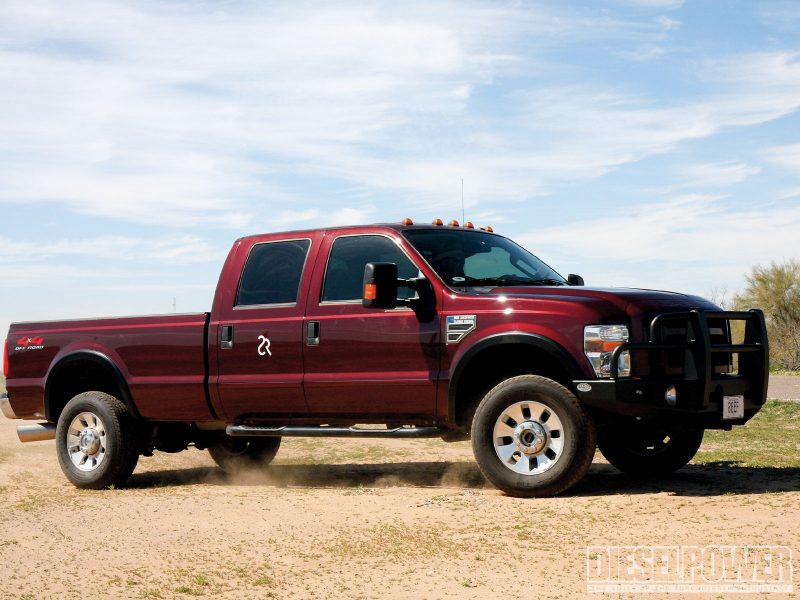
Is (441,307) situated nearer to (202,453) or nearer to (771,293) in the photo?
(202,453)

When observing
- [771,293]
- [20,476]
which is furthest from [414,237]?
[771,293]

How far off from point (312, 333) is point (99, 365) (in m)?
2.68

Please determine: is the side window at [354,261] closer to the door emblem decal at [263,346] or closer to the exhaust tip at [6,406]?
the door emblem decal at [263,346]

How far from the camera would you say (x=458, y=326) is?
725 centimetres

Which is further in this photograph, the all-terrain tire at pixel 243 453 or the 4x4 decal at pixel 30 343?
the all-terrain tire at pixel 243 453

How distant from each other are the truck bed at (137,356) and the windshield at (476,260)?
2216 millimetres

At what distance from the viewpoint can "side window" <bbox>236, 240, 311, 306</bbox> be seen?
8.21m

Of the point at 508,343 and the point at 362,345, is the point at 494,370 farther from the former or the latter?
the point at 362,345

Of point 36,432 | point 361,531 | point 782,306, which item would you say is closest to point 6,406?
point 36,432

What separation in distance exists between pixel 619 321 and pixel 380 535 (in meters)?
2.35

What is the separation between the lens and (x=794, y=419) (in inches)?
520

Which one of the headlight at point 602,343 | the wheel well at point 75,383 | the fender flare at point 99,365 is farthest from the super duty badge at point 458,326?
the wheel well at point 75,383

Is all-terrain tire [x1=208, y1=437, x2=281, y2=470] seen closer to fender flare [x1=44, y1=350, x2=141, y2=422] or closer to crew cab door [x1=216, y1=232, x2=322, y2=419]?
fender flare [x1=44, y1=350, x2=141, y2=422]

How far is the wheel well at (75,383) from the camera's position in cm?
927
